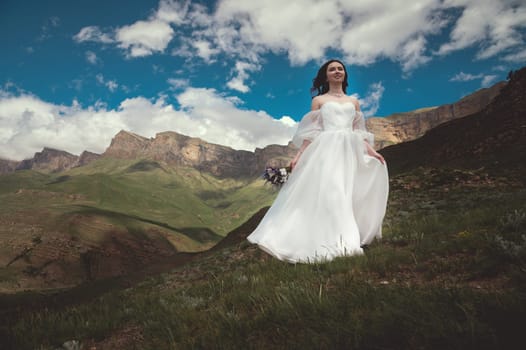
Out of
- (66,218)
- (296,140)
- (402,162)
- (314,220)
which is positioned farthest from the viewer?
(66,218)

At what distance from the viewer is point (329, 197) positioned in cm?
580

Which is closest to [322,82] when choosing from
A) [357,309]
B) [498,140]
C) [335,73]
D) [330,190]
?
[335,73]

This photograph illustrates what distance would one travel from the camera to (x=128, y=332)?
150 inches

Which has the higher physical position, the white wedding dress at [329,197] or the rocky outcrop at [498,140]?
the rocky outcrop at [498,140]

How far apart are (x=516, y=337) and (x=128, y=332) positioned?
3857 millimetres

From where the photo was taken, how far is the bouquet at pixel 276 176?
8523mm

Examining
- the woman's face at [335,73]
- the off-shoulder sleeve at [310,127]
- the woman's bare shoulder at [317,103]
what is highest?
the woman's face at [335,73]

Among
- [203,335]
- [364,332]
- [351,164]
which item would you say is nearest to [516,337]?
[364,332]

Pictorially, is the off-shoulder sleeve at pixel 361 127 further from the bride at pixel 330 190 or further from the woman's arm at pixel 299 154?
the woman's arm at pixel 299 154

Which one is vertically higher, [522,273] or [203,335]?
[522,273]

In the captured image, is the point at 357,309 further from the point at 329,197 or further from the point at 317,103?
the point at 317,103

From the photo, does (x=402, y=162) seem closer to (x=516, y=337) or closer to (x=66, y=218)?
(x=516, y=337)

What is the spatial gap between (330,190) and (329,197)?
152mm

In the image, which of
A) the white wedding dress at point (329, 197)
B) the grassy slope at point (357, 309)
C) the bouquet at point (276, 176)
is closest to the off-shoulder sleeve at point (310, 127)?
the white wedding dress at point (329, 197)
